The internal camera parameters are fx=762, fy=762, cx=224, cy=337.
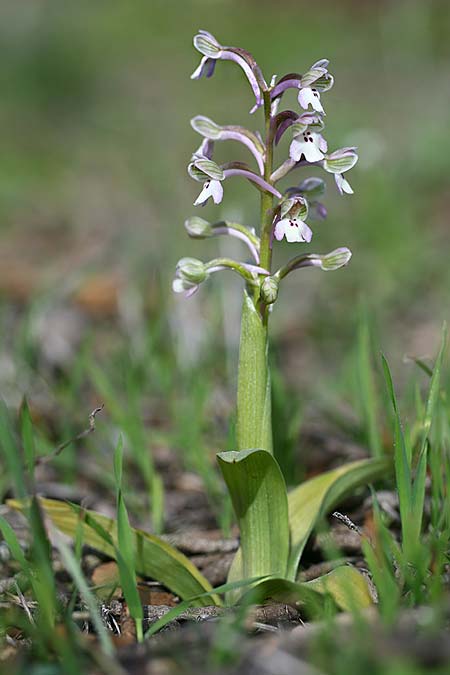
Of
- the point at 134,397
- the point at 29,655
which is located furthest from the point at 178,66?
the point at 29,655

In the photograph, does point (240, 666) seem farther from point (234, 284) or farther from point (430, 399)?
point (234, 284)

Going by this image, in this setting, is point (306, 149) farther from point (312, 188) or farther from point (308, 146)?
point (312, 188)

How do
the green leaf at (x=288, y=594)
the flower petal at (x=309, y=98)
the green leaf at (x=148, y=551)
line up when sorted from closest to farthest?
the green leaf at (x=288, y=594) < the flower petal at (x=309, y=98) < the green leaf at (x=148, y=551)

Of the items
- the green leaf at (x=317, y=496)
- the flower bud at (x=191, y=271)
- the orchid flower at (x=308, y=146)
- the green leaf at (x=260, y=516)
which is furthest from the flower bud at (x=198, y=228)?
the green leaf at (x=317, y=496)

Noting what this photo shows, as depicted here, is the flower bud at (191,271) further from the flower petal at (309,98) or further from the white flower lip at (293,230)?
the flower petal at (309,98)

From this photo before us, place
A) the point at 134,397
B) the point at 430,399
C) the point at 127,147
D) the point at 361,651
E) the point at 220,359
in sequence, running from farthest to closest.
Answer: the point at 127,147
the point at 220,359
the point at 134,397
the point at 430,399
the point at 361,651

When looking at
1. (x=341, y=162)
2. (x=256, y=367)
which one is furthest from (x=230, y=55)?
(x=256, y=367)
